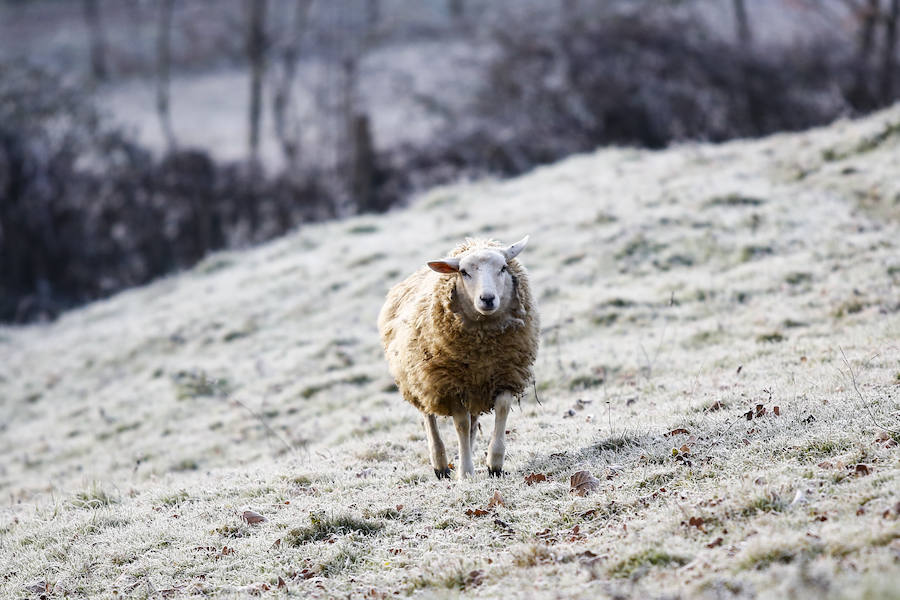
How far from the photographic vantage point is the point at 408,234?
16.5m

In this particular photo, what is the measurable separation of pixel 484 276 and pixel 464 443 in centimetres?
136

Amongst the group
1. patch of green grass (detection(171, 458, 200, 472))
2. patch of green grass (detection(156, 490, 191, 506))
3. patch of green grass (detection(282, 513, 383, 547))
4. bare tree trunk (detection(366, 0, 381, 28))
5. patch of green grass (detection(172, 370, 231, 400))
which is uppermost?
bare tree trunk (detection(366, 0, 381, 28))

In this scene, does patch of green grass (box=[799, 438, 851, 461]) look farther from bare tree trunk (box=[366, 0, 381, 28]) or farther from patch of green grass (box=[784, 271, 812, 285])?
bare tree trunk (box=[366, 0, 381, 28])

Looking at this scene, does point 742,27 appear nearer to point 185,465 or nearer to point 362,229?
point 362,229

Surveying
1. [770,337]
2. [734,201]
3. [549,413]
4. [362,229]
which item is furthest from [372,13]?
[549,413]

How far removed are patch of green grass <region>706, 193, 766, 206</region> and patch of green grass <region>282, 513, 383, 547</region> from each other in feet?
32.8

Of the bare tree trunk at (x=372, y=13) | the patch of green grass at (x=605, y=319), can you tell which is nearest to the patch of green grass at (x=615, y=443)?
the patch of green grass at (x=605, y=319)

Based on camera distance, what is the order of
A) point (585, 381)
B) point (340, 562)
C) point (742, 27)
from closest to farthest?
point (340, 562) → point (585, 381) → point (742, 27)

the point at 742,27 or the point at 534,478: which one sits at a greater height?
the point at 742,27

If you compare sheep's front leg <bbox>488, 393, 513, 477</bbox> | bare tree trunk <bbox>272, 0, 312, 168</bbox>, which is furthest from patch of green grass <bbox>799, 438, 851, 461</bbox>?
bare tree trunk <bbox>272, 0, 312, 168</bbox>

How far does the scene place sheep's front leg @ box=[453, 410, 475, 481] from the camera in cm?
652

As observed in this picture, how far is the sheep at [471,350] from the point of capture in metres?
Answer: 6.48

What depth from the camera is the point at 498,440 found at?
253 inches

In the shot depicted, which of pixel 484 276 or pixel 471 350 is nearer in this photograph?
pixel 484 276
